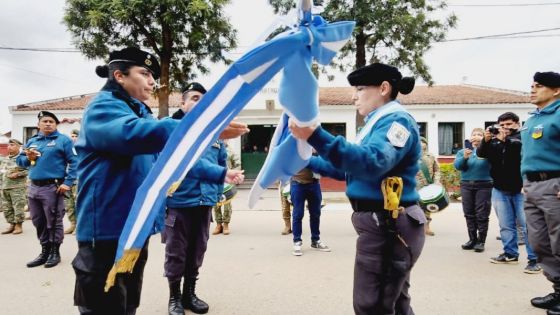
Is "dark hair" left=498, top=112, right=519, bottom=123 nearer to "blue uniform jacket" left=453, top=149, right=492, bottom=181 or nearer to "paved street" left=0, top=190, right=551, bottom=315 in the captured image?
"blue uniform jacket" left=453, top=149, right=492, bottom=181

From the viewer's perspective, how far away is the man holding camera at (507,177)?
16.6 ft

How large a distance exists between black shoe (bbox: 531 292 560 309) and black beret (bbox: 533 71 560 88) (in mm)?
1921

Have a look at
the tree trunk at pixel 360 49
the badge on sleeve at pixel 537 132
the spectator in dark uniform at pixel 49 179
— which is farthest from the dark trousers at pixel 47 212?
the tree trunk at pixel 360 49

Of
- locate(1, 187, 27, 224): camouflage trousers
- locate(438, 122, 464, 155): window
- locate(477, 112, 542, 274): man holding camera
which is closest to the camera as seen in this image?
locate(477, 112, 542, 274): man holding camera

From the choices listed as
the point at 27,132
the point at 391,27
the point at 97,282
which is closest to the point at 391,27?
the point at 391,27

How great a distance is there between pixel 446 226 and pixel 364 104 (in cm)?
661

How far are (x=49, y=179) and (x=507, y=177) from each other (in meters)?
6.23

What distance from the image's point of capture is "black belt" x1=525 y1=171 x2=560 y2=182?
3.48m

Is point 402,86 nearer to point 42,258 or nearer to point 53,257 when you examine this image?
point 53,257

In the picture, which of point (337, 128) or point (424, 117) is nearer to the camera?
point (337, 128)

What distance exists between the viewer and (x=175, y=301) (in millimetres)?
3463

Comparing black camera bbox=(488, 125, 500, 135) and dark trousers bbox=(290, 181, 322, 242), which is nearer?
black camera bbox=(488, 125, 500, 135)

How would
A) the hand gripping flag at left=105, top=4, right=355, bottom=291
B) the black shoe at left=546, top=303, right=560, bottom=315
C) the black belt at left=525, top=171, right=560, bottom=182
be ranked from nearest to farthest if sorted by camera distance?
the hand gripping flag at left=105, top=4, right=355, bottom=291 → the black shoe at left=546, top=303, right=560, bottom=315 → the black belt at left=525, top=171, right=560, bottom=182

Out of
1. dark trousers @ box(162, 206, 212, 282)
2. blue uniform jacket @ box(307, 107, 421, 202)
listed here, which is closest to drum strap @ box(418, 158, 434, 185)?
dark trousers @ box(162, 206, 212, 282)
